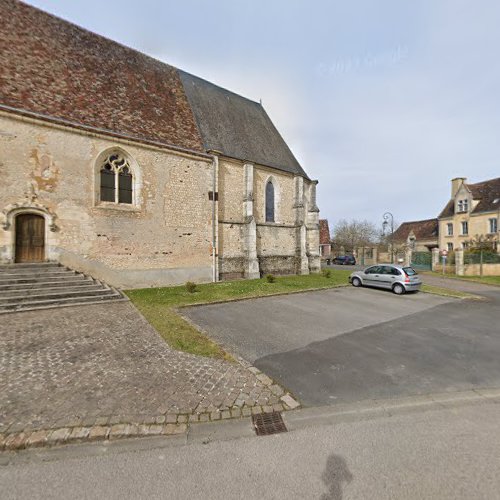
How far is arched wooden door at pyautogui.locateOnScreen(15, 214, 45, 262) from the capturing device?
395 inches

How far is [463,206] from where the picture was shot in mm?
29531

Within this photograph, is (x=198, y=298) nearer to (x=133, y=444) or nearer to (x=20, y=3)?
(x=133, y=444)

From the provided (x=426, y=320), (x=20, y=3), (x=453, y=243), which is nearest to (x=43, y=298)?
(x=426, y=320)

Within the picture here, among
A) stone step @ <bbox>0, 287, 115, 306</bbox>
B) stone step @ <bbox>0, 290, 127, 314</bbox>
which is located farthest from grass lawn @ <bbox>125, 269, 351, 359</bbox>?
stone step @ <bbox>0, 287, 115, 306</bbox>

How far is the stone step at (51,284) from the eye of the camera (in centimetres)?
823

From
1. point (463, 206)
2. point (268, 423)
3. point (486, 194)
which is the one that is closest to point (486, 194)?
point (486, 194)

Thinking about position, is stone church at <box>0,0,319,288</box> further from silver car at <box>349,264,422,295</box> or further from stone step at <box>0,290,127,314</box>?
silver car at <box>349,264,422,295</box>

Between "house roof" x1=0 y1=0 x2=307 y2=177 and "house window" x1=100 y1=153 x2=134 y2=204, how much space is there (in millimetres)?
1349

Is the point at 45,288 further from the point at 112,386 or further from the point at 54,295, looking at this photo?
the point at 112,386

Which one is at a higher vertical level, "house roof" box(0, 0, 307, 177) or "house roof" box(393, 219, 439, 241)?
"house roof" box(0, 0, 307, 177)

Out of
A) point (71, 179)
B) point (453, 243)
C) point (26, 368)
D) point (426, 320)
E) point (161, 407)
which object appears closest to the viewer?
point (161, 407)

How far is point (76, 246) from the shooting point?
35.7 ft

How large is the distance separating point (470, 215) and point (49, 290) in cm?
3849

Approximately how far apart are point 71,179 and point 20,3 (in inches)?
401
